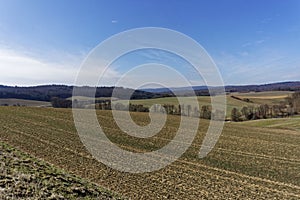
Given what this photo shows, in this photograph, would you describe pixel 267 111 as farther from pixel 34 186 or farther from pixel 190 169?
pixel 34 186

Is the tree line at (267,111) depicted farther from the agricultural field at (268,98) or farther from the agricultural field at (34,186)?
the agricultural field at (34,186)

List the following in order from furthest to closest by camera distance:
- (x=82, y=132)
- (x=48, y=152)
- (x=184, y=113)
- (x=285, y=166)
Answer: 1. (x=184, y=113)
2. (x=82, y=132)
3. (x=285, y=166)
4. (x=48, y=152)

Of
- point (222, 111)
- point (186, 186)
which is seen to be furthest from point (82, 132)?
point (222, 111)

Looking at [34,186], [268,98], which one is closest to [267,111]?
[268,98]

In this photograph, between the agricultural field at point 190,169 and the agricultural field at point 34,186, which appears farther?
the agricultural field at point 190,169

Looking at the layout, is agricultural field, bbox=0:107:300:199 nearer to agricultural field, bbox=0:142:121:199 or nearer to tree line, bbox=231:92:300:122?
agricultural field, bbox=0:142:121:199

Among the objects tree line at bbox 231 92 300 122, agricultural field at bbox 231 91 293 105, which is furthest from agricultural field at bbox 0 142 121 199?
→ agricultural field at bbox 231 91 293 105

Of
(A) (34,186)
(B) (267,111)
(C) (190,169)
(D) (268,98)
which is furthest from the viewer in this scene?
(D) (268,98)

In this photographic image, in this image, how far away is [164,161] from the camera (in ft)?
67.1

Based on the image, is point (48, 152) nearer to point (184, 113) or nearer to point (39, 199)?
point (39, 199)

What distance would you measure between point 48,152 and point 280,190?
14.7m

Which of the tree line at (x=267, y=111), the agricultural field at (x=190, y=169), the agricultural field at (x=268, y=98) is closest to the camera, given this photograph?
the agricultural field at (x=190, y=169)

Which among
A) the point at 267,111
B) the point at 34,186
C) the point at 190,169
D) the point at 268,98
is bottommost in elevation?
the point at 267,111

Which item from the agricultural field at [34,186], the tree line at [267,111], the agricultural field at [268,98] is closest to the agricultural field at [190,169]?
the agricultural field at [34,186]
